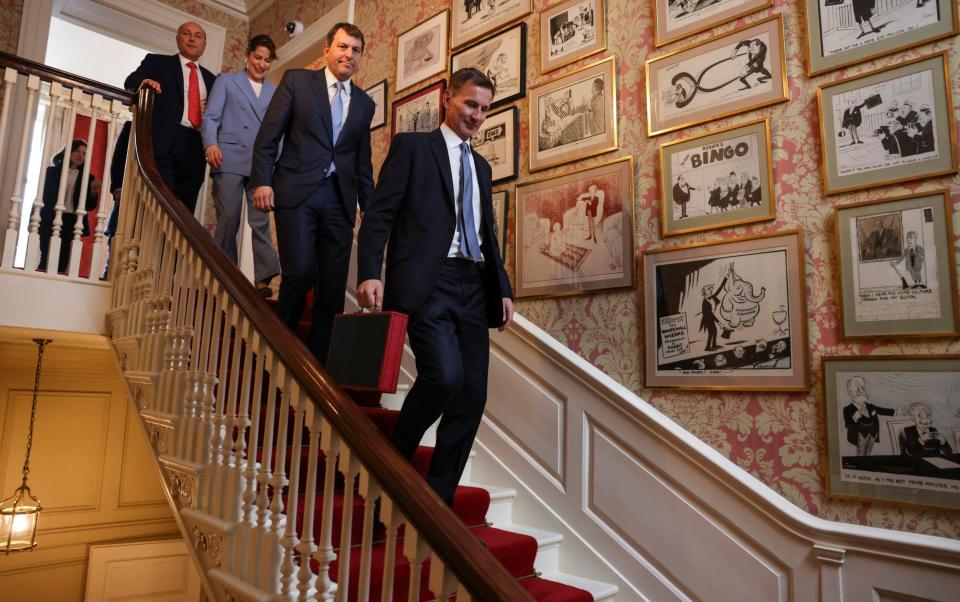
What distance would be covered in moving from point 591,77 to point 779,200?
3.26ft

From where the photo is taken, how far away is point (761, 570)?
191 cm

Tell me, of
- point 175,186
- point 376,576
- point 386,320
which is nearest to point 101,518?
point 175,186

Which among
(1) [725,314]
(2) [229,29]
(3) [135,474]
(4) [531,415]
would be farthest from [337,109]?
(3) [135,474]

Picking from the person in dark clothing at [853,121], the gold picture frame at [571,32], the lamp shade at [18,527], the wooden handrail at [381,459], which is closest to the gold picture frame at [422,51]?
the gold picture frame at [571,32]

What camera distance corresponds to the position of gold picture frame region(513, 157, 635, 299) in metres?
2.52

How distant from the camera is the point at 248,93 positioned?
10.6 ft

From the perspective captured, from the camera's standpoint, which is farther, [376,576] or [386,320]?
[376,576]

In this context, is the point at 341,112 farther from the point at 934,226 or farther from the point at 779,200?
the point at 934,226

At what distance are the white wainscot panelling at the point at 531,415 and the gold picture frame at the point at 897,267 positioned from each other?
3.41 feet

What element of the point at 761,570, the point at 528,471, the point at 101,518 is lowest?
the point at 101,518

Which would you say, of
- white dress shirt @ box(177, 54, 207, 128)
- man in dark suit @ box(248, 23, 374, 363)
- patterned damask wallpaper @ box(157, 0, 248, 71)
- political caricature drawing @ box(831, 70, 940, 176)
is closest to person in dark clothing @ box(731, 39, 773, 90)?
political caricature drawing @ box(831, 70, 940, 176)

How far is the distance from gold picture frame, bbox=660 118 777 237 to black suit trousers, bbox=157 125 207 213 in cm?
234

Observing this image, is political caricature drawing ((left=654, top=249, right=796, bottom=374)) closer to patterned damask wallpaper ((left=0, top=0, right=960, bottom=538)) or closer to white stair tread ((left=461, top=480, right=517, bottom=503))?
patterned damask wallpaper ((left=0, top=0, right=960, bottom=538))

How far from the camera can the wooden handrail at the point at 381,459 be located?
106cm
